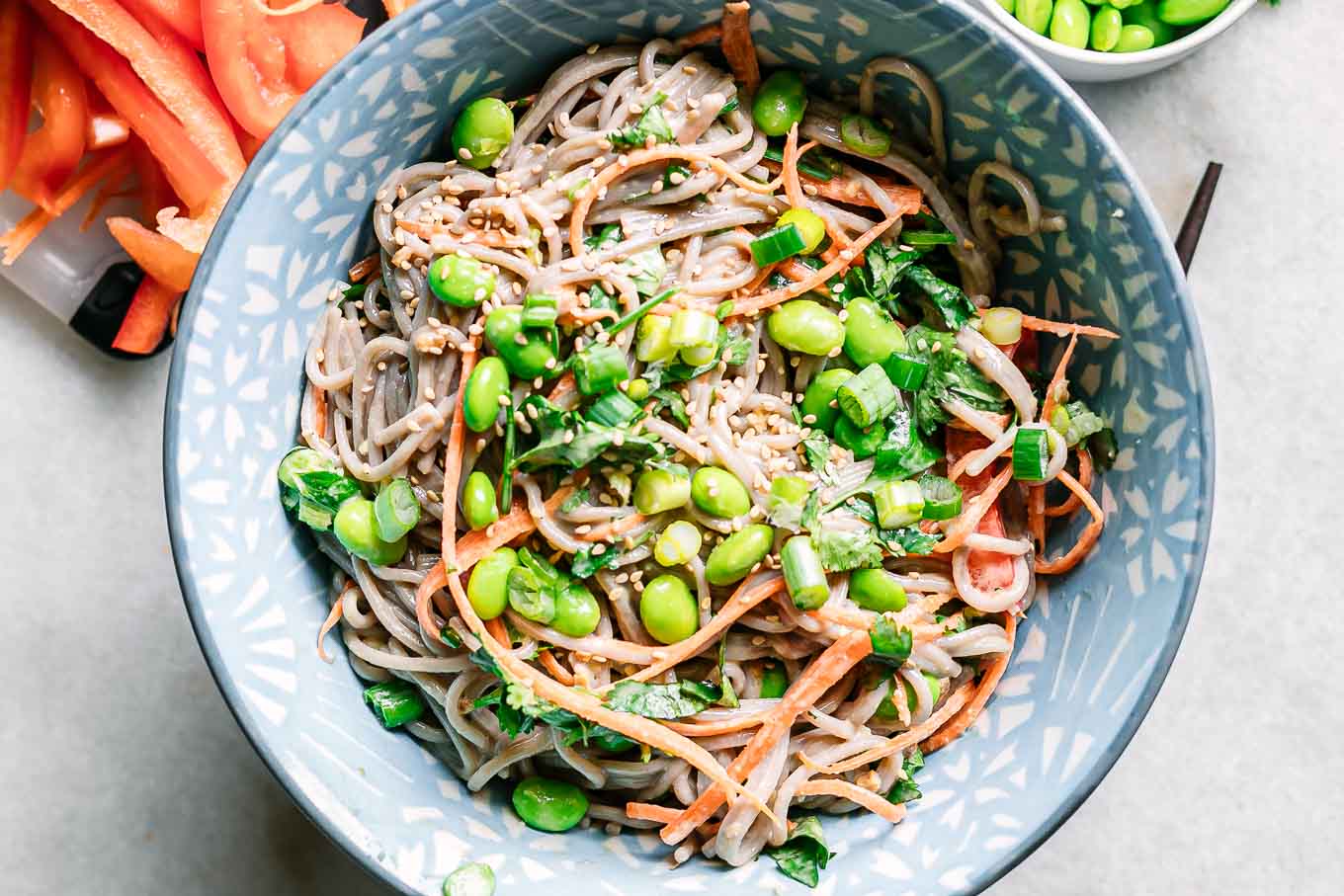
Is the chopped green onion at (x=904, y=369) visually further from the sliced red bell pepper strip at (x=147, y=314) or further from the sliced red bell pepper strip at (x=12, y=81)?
the sliced red bell pepper strip at (x=12, y=81)

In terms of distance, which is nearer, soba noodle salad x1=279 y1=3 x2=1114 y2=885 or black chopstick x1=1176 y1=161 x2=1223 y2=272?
soba noodle salad x1=279 y1=3 x2=1114 y2=885

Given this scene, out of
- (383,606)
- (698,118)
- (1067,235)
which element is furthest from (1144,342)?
(383,606)

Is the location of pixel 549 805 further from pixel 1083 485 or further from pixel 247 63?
pixel 247 63

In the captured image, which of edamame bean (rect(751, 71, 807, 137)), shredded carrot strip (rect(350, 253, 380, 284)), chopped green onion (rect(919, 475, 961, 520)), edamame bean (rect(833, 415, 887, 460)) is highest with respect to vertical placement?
edamame bean (rect(751, 71, 807, 137))

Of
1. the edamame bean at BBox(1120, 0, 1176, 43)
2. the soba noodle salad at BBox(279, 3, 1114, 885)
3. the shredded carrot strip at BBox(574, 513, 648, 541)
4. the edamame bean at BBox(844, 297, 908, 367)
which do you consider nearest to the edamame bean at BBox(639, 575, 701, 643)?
the soba noodle salad at BBox(279, 3, 1114, 885)

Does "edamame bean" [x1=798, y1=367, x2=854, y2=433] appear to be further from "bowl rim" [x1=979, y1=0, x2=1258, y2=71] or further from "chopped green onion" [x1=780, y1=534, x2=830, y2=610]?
"bowl rim" [x1=979, y1=0, x2=1258, y2=71]

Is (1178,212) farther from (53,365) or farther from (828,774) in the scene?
(53,365)
